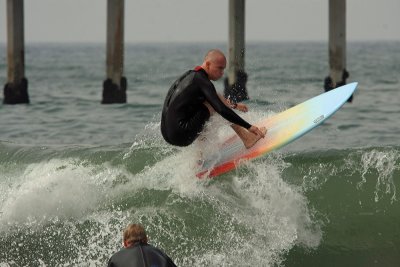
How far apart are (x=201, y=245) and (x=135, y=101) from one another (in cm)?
1736

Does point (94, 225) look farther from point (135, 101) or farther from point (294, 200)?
point (135, 101)

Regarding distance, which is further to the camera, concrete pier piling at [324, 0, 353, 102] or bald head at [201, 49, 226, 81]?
concrete pier piling at [324, 0, 353, 102]

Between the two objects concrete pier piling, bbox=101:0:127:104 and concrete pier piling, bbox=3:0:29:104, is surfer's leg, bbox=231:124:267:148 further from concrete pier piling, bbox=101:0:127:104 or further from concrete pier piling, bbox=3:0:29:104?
concrete pier piling, bbox=3:0:29:104

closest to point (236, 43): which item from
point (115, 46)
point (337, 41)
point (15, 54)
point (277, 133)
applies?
point (337, 41)

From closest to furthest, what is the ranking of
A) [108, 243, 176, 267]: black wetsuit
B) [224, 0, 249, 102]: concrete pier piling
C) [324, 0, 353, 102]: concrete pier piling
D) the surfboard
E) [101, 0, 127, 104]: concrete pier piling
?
1. [108, 243, 176, 267]: black wetsuit
2. the surfboard
3. [324, 0, 353, 102]: concrete pier piling
4. [101, 0, 127, 104]: concrete pier piling
5. [224, 0, 249, 102]: concrete pier piling

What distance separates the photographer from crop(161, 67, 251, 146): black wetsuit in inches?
345

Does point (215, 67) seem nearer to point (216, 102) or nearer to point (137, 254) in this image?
point (216, 102)

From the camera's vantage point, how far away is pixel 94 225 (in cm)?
945

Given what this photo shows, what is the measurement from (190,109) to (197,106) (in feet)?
0.21

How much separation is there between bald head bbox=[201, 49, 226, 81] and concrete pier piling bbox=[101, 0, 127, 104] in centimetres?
1106

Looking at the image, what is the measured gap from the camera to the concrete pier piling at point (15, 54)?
20.6m

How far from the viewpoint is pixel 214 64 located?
29.0ft

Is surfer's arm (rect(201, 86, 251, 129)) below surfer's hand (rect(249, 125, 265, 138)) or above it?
above

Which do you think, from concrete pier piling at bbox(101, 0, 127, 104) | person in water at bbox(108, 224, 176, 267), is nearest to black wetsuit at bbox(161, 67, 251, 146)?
person in water at bbox(108, 224, 176, 267)
